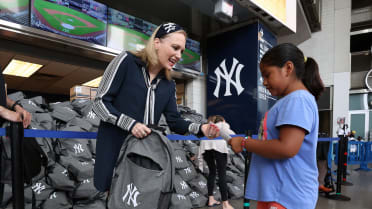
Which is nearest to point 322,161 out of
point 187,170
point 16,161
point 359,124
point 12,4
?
point 187,170

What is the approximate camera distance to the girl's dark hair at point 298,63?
41.9 inches

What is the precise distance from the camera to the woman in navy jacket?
3.95 feet

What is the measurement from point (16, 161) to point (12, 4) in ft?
12.1

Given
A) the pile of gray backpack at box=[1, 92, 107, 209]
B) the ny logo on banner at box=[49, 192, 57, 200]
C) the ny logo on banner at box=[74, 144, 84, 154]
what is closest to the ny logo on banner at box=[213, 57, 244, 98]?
the pile of gray backpack at box=[1, 92, 107, 209]

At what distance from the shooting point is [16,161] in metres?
1.30

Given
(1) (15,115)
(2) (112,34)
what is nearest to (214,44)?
(2) (112,34)

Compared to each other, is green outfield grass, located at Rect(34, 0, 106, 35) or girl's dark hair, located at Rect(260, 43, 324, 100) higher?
green outfield grass, located at Rect(34, 0, 106, 35)

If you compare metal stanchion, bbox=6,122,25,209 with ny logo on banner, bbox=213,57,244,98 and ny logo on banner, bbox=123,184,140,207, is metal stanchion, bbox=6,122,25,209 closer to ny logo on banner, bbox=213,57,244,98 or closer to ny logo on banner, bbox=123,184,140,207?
ny logo on banner, bbox=123,184,140,207

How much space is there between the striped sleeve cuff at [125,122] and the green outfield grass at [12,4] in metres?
3.94

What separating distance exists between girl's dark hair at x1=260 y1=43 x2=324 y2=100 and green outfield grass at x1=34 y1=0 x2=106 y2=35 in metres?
4.34

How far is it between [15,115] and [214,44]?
6.76 m

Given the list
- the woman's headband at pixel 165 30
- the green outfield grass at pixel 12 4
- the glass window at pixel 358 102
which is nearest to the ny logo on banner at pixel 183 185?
the woman's headband at pixel 165 30

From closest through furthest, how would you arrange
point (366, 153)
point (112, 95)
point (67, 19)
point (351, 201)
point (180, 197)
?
point (112, 95), point (180, 197), point (351, 201), point (67, 19), point (366, 153)

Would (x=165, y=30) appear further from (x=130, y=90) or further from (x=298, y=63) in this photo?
(x=298, y=63)
